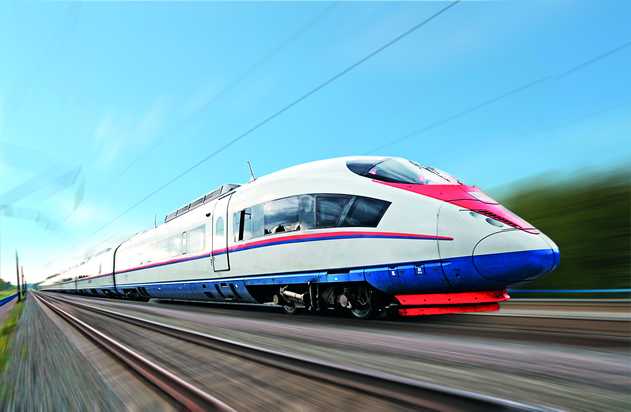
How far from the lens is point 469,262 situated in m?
4.43

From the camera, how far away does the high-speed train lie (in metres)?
4.46

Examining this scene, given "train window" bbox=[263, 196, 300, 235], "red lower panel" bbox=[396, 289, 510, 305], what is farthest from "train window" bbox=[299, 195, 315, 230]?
"red lower panel" bbox=[396, 289, 510, 305]

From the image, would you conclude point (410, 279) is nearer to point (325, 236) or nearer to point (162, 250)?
point (325, 236)

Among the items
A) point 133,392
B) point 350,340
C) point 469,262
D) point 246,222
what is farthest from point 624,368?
point 246,222

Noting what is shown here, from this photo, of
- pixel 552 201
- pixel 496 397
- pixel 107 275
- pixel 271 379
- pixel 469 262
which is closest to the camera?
pixel 496 397

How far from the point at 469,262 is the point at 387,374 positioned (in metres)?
2.36

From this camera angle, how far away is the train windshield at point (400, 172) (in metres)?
5.35

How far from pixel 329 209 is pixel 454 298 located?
2271mm

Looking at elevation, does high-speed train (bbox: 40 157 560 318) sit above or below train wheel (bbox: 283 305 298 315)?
above

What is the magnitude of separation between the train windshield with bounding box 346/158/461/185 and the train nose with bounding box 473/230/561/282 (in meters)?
1.25

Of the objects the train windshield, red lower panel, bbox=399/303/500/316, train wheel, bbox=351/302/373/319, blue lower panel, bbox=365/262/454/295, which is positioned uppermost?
the train windshield

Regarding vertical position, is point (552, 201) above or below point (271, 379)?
above

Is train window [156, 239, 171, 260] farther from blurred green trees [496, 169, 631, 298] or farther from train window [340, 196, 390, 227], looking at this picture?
blurred green trees [496, 169, 631, 298]

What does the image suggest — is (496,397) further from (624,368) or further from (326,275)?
(326,275)
